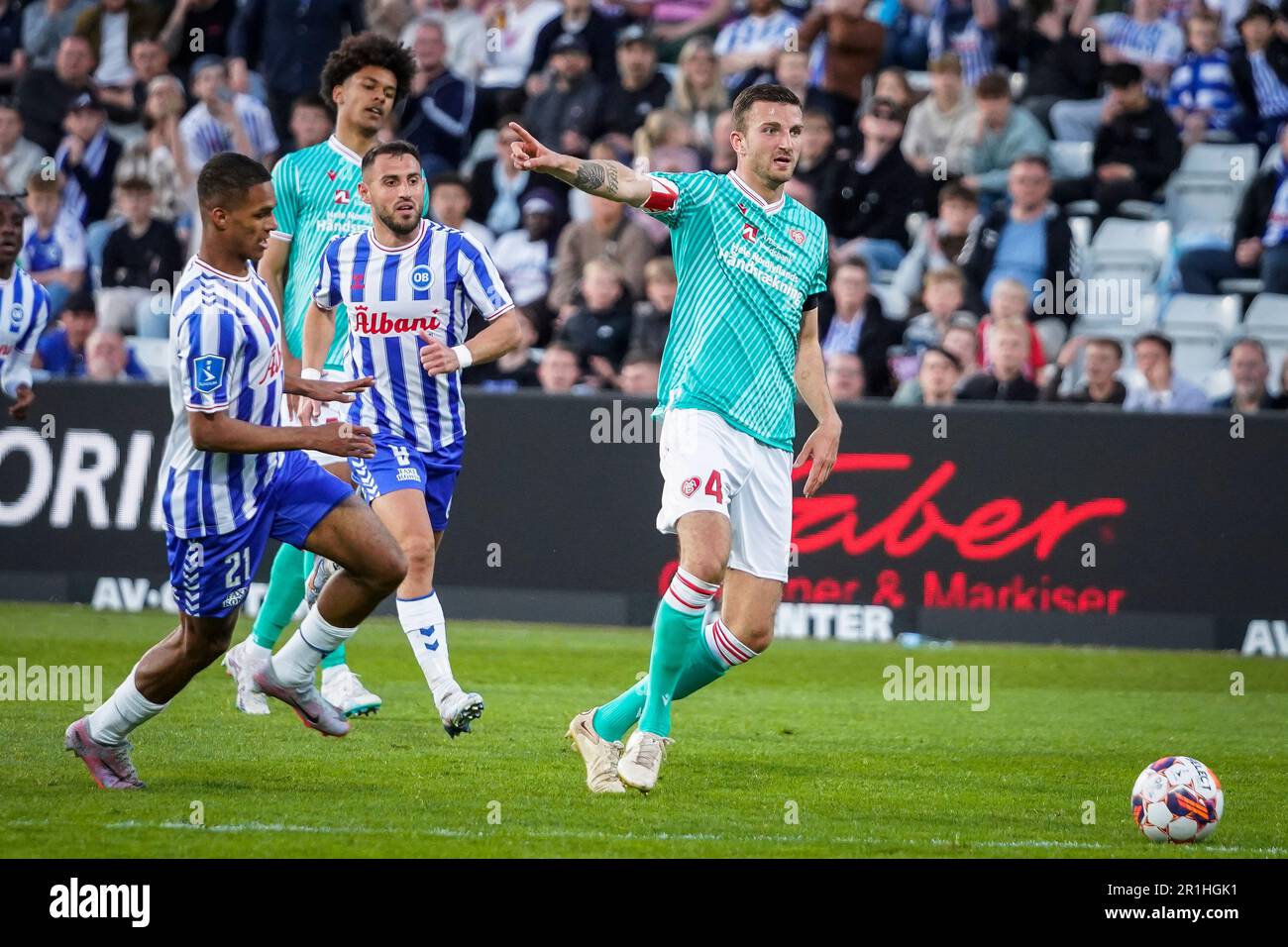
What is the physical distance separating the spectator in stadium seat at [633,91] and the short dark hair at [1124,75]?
4.01m

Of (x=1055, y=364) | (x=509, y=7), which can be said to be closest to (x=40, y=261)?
(x=509, y=7)

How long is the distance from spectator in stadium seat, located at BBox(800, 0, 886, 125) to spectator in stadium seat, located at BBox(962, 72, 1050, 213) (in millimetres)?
1243

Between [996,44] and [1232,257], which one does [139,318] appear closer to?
[996,44]

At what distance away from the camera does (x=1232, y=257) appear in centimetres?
1550

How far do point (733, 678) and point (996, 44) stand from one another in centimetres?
850

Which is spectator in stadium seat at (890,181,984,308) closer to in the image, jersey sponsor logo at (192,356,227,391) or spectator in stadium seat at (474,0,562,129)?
spectator in stadium seat at (474,0,562,129)

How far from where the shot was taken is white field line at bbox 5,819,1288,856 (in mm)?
5906

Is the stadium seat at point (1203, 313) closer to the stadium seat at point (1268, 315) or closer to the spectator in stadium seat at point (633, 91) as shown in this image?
the stadium seat at point (1268, 315)

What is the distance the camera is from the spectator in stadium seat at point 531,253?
15797mm

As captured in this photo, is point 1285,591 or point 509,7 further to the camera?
point 509,7

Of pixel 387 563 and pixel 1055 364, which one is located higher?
pixel 1055 364

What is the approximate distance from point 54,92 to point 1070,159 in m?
10.1

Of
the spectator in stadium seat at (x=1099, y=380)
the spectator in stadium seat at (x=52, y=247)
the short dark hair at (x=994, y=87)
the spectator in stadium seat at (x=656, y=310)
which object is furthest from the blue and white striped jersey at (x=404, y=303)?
the spectator in stadium seat at (x=52, y=247)

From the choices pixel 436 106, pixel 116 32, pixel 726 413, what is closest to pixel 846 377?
pixel 436 106
